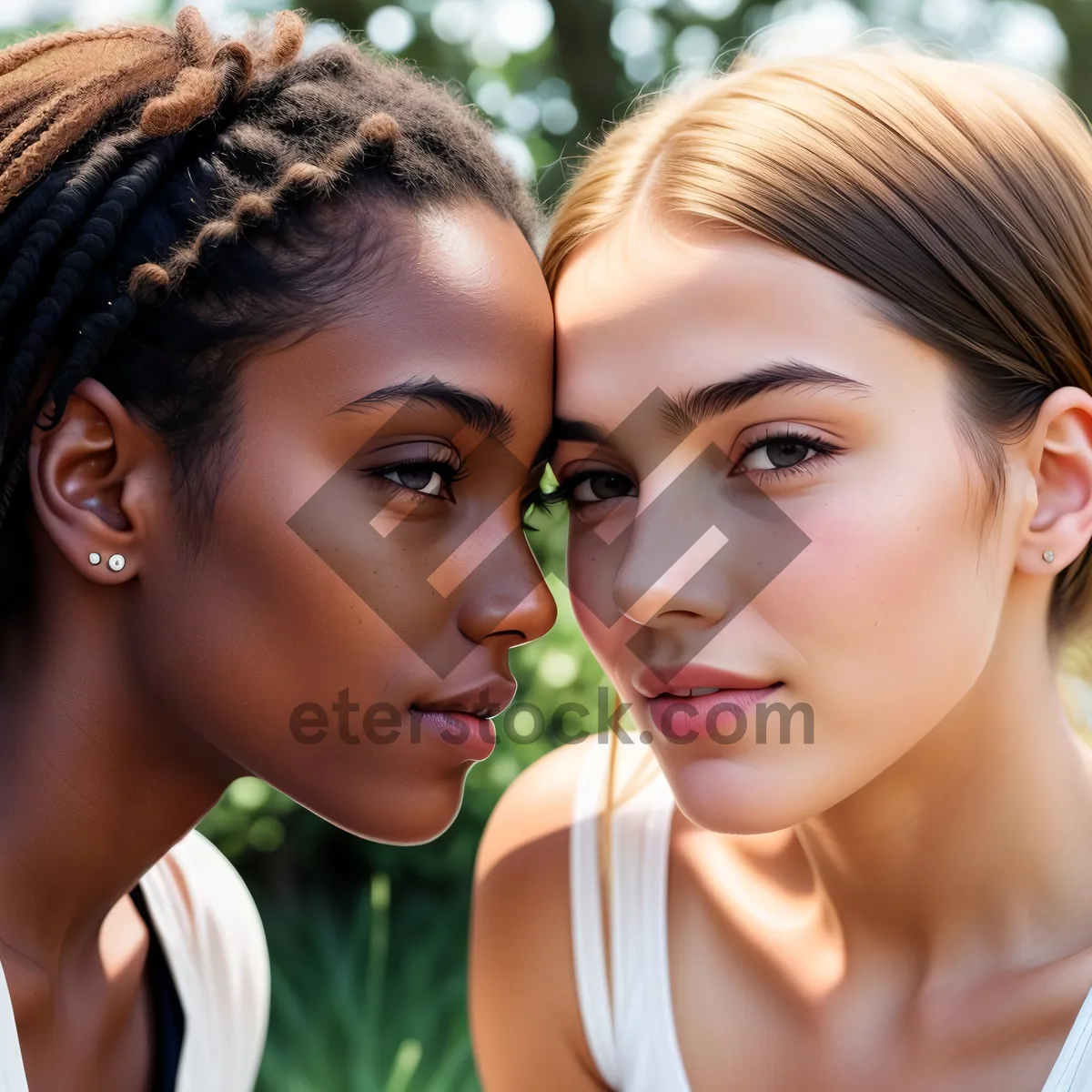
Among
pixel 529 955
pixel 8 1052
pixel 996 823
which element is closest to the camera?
pixel 8 1052

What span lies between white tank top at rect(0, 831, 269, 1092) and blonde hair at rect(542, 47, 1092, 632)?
157cm

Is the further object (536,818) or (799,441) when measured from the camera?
(536,818)

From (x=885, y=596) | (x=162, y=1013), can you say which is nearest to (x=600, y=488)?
(x=885, y=596)

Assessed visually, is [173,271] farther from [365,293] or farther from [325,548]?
[325,548]

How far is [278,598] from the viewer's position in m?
2.02

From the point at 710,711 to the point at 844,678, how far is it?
214 millimetres

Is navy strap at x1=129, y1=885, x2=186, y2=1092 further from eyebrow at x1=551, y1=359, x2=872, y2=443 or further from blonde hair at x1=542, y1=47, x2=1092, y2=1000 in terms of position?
blonde hair at x1=542, y1=47, x2=1092, y2=1000

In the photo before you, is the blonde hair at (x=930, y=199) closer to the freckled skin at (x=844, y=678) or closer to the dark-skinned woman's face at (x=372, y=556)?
the freckled skin at (x=844, y=678)

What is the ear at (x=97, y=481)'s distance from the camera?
1979mm

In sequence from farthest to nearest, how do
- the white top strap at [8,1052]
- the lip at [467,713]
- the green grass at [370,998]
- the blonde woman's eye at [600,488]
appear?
the green grass at [370,998] → the blonde woman's eye at [600,488] → the lip at [467,713] → the white top strap at [8,1052]

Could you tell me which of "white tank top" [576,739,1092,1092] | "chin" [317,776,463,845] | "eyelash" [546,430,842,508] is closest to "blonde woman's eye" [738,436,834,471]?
"eyelash" [546,430,842,508]

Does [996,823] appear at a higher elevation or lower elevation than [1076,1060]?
higher

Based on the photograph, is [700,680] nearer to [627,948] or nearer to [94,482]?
[627,948]

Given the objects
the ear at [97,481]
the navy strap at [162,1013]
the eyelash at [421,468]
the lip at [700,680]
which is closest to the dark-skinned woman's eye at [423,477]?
the eyelash at [421,468]
